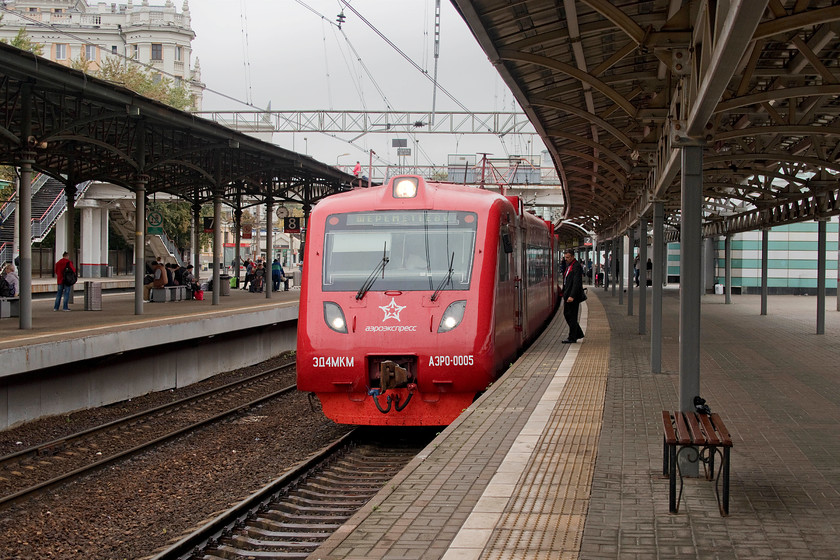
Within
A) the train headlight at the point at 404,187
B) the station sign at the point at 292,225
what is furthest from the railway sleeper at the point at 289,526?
the station sign at the point at 292,225

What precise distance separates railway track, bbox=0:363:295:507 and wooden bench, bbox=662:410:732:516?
6.04 metres

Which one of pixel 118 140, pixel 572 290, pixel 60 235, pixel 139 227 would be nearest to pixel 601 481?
pixel 572 290

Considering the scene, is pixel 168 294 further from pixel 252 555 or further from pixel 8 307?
pixel 252 555

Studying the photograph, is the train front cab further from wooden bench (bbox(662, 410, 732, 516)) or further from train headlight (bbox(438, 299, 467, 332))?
wooden bench (bbox(662, 410, 732, 516))

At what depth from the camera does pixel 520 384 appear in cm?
1109

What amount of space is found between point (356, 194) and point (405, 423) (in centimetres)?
308

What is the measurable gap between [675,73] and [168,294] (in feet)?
71.8

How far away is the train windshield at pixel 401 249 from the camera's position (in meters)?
10.6

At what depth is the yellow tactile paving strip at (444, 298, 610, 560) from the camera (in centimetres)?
496

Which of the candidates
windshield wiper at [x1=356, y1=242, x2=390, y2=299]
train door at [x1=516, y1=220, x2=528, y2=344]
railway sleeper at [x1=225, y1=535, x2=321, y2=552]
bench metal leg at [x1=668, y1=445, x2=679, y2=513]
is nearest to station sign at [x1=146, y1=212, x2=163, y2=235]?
train door at [x1=516, y1=220, x2=528, y2=344]

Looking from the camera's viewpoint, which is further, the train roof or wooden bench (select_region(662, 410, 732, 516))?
the train roof

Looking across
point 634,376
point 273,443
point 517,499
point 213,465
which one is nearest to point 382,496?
point 517,499

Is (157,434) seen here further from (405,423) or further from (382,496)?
(382,496)

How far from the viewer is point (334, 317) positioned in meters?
10.4
